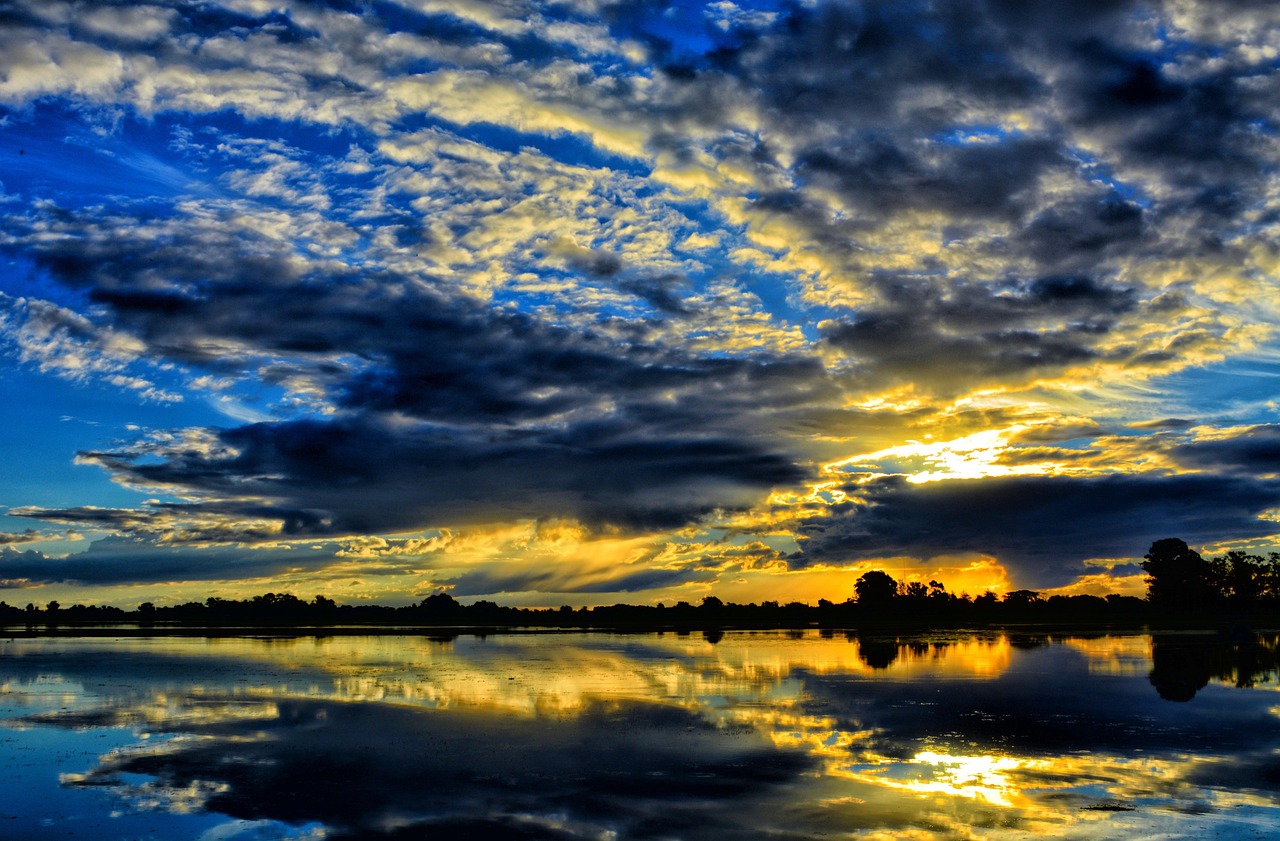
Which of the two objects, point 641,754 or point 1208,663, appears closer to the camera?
point 641,754

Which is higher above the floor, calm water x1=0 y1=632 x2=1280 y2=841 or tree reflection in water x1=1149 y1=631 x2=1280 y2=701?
calm water x1=0 y1=632 x2=1280 y2=841

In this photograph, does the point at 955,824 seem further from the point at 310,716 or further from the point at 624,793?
the point at 310,716

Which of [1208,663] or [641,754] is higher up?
[641,754]

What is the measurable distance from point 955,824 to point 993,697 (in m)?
25.4

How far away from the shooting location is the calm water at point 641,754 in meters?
21.0

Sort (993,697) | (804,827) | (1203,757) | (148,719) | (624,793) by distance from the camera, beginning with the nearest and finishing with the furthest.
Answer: (804,827) → (624,793) → (1203,757) → (148,719) → (993,697)

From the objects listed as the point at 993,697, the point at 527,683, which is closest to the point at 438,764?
the point at 527,683

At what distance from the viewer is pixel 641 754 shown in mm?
28797

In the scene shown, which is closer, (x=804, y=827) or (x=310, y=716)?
(x=804, y=827)

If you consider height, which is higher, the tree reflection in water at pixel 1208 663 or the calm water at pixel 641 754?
the calm water at pixel 641 754

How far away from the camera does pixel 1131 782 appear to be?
24828 millimetres

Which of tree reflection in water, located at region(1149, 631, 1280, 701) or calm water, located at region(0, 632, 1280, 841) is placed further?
tree reflection in water, located at region(1149, 631, 1280, 701)

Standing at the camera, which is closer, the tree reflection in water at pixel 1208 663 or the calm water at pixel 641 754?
the calm water at pixel 641 754

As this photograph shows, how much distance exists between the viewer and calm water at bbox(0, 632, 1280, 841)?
21.0m
